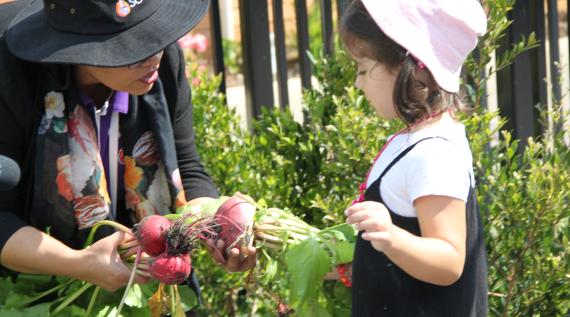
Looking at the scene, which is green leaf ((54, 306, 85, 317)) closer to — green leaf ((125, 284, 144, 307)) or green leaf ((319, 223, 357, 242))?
green leaf ((125, 284, 144, 307))

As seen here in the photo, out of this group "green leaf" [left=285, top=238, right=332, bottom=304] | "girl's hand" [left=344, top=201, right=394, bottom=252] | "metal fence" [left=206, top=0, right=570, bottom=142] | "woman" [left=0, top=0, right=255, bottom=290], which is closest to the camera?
"girl's hand" [left=344, top=201, right=394, bottom=252]

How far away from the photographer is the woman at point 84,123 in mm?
2332

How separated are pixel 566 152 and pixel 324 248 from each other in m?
0.87

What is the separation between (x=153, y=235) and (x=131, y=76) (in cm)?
38

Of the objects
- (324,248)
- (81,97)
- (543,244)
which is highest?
(81,97)

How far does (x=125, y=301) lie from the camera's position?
2.45m

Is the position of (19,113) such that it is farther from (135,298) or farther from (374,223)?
(374,223)

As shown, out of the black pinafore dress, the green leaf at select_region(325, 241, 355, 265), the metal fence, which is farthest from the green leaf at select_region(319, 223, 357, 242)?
the metal fence

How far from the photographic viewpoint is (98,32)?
92.1 inches

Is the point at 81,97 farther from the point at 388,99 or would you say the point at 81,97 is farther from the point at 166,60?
the point at 388,99

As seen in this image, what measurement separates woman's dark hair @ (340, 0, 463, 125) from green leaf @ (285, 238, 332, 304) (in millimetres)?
381

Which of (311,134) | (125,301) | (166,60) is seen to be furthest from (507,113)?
(125,301)

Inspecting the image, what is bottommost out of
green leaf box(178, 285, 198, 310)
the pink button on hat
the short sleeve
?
green leaf box(178, 285, 198, 310)

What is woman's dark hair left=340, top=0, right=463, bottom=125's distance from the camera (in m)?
1.98
